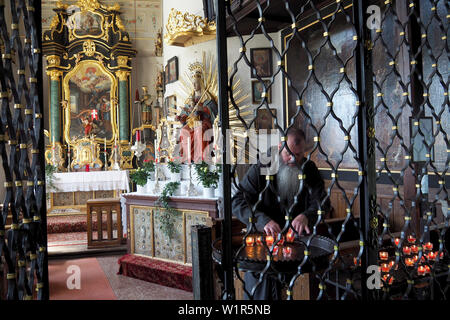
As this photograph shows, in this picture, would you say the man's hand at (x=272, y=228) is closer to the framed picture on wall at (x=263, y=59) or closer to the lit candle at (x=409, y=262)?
the lit candle at (x=409, y=262)

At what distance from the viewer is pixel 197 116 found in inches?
307

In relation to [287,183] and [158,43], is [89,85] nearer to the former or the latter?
[158,43]

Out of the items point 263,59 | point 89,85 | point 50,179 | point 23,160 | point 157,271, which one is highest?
point 89,85

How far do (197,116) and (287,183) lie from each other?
5.23 m

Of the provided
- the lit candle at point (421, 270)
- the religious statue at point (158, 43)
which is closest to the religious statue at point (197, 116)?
the religious statue at point (158, 43)

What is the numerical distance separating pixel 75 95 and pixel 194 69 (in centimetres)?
437

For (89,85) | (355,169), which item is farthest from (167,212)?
(89,85)

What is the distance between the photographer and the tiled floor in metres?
4.55

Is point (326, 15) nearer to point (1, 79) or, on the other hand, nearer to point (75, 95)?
point (1, 79)

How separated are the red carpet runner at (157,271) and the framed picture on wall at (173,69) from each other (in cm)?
547

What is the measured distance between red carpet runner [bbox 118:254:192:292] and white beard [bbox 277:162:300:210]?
2451mm

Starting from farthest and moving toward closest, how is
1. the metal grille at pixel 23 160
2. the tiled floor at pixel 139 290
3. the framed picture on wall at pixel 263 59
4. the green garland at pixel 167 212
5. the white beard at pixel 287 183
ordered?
1. the framed picture on wall at pixel 263 59
2. the green garland at pixel 167 212
3. the tiled floor at pixel 139 290
4. the white beard at pixel 287 183
5. the metal grille at pixel 23 160

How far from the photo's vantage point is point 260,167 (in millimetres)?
2730

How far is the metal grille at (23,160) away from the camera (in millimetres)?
1354
